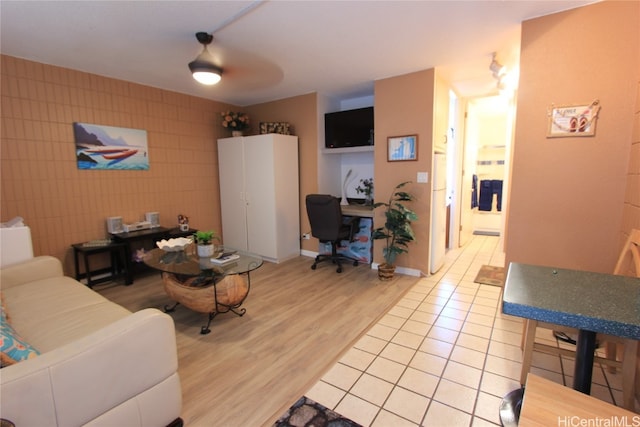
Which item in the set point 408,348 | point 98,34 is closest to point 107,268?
point 98,34

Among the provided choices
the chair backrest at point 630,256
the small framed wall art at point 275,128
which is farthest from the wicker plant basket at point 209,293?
the chair backrest at point 630,256

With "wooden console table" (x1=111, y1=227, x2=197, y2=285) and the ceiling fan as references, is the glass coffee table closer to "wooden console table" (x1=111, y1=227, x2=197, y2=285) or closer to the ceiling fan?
"wooden console table" (x1=111, y1=227, x2=197, y2=285)

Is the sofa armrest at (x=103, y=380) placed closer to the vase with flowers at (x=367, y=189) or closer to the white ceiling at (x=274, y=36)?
the white ceiling at (x=274, y=36)

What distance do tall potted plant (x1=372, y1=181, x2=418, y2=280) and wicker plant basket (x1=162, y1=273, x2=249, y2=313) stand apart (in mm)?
1739

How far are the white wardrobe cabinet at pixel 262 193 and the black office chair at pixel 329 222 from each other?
60 centimetres

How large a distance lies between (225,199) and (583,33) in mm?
4409

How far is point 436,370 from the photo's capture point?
1939 mm

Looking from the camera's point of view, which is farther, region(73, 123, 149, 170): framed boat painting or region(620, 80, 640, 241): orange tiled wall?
region(73, 123, 149, 170): framed boat painting

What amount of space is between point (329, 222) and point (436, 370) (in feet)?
6.92

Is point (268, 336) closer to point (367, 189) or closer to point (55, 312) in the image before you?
point (55, 312)

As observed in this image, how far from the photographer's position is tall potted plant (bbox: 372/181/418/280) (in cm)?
333

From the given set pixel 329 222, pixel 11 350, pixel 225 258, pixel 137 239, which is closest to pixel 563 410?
pixel 11 350

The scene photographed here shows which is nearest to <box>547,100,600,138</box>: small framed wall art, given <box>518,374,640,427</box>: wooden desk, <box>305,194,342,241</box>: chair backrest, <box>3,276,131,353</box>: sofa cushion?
<box>518,374,640,427</box>: wooden desk

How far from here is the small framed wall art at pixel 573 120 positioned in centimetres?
215
